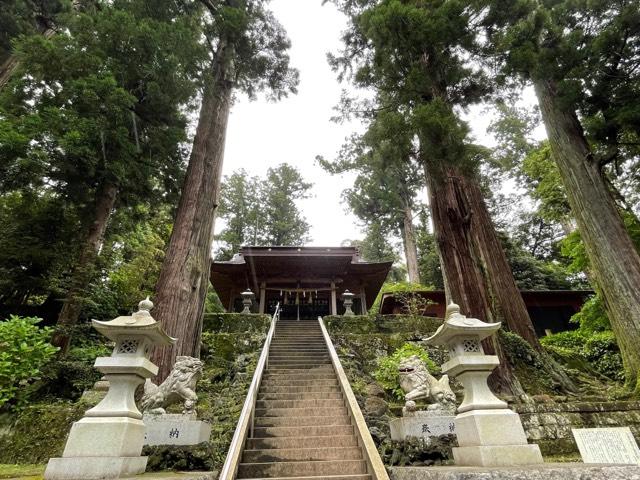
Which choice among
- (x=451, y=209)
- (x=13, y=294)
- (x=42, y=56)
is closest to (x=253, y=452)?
(x=451, y=209)

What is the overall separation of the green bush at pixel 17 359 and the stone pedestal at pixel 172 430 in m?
2.54

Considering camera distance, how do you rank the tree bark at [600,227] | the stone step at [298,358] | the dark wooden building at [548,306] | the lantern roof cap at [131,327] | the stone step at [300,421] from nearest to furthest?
the lantern roof cap at [131,327] < the stone step at [300,421] < the tree bark at [600,227] < the stone step at [298,358] < the dark wooden building at [548,306]

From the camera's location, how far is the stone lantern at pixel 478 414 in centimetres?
269

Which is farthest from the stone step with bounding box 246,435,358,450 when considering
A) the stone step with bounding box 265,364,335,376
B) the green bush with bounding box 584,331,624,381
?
the green bush with bounding box 584,331,624,381

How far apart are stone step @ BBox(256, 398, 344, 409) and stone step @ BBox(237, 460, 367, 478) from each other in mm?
1713

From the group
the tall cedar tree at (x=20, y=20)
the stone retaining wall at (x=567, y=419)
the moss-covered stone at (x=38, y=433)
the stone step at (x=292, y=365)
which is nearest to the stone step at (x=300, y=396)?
the stone step at (x=292, y=365)

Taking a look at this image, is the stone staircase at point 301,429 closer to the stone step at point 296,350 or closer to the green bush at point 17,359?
the stone step at point 296,350

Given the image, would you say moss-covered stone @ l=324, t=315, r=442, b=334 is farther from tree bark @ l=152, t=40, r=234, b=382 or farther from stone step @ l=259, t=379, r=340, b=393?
tree bark @ l=152, t=40, r=234, b=382

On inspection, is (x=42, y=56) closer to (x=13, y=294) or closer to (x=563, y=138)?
(x=13, y=294)

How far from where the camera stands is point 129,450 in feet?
9.29

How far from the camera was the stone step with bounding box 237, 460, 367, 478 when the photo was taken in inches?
140

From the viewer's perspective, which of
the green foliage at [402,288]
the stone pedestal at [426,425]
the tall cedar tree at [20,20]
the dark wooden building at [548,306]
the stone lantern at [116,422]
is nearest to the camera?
the stone lantern at [116,422]

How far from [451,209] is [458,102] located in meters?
2.55

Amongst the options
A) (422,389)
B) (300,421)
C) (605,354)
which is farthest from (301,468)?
(605,354)
